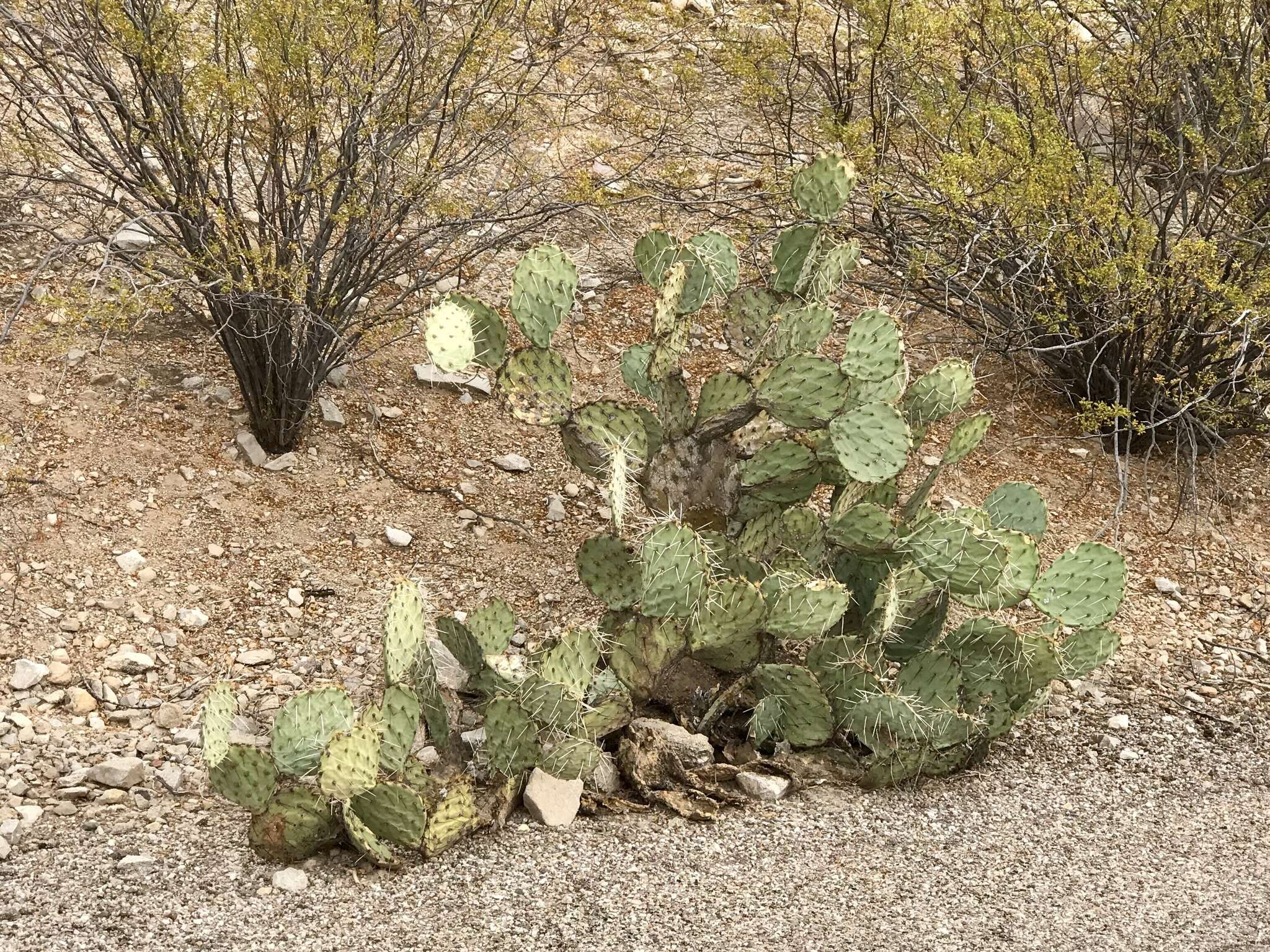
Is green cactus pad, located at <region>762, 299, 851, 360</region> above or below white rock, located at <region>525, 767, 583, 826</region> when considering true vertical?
above

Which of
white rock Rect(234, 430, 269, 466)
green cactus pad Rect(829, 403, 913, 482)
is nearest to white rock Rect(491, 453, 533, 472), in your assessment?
white rock Rect(234, 430, 269, 466)

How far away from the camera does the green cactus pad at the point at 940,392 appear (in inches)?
185

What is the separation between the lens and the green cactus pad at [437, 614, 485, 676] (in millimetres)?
4418

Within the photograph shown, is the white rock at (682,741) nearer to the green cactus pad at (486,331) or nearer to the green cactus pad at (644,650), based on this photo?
the green cactus pad at (644,650)

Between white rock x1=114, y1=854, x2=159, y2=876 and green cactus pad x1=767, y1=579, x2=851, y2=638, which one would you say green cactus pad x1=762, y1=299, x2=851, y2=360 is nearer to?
green cactus pad x1=767, y1=579, x2=851, y2=638

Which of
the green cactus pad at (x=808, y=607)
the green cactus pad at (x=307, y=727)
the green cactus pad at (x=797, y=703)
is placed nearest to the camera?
the green cactus pad at (x=307, y=727)

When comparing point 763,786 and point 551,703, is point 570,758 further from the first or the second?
point 763,786

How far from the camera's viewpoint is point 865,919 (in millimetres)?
3793

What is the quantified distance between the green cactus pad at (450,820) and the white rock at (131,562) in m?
1.69

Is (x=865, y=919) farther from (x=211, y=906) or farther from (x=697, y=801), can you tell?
(x=211, y=906)

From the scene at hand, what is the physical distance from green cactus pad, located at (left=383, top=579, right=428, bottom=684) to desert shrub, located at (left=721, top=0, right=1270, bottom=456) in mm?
A: 2711

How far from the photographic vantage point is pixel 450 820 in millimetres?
3939

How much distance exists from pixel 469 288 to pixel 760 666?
109 inches

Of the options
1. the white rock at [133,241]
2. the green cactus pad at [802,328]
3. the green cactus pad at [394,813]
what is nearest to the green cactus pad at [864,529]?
the green cactus pad at [802,328]
